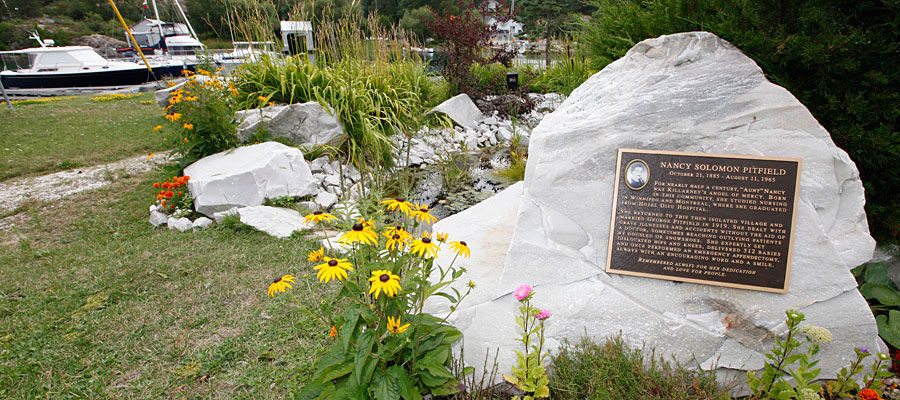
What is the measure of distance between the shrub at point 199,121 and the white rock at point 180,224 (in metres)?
1.03

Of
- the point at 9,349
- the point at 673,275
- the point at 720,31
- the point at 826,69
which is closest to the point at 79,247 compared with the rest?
the point at 9,349

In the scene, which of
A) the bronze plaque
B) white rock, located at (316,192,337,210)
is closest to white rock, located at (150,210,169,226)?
white rock, located at (316,192,337,210)

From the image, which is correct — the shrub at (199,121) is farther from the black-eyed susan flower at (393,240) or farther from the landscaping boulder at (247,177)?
the black-eyed susan flower at (393,240)

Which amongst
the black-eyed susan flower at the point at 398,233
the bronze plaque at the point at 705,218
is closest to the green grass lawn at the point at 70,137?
the black-eyed susan flower at the point at 398,233

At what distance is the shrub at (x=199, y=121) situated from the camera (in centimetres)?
483

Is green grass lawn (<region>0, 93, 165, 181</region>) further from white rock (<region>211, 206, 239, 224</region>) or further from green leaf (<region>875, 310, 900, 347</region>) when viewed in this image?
green leaf (<region>875, 310, 900, 347</region>)

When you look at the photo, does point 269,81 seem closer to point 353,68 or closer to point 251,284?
point 353,68

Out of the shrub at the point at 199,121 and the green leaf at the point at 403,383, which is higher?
the shrub at the point at 199,121

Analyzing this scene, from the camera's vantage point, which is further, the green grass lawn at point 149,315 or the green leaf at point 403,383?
the green grass lawn at point 149,315

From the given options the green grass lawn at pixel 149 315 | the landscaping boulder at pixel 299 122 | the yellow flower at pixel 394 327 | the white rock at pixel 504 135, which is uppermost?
the landscaping boulder at pixel 299 122

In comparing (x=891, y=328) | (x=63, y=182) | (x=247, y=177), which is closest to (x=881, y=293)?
(x=891, y=328)

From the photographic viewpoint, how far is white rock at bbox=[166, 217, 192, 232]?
4.21 meters

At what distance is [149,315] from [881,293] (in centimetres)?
459

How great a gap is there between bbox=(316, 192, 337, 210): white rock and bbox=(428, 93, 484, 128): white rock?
302cm
